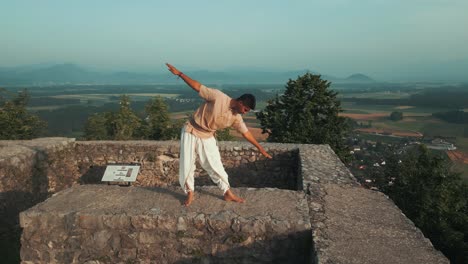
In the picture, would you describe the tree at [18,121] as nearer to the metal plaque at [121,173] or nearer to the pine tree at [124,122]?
the pine tree at [124,122]

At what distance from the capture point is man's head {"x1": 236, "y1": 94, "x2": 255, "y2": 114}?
3.68 metres

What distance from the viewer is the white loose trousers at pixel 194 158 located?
402 centimetres

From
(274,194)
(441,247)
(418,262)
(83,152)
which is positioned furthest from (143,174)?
(441,247)

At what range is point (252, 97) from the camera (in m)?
3.72

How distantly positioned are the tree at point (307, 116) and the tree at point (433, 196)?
2095mm

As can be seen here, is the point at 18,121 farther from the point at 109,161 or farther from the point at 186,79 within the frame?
the point at 186,79

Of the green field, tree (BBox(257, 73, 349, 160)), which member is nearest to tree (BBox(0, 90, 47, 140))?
tree (BBox(257, 73, 349, 160))

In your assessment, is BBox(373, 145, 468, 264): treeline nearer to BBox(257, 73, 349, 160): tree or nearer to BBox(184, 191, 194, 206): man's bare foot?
BBox(257, 73, 349, 160): tree

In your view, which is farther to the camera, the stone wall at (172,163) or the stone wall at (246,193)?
the stone wall at (172,163)

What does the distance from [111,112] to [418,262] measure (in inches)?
528

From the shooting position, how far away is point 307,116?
12.2 metres

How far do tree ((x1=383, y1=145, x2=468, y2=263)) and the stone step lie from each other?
17.7 feet

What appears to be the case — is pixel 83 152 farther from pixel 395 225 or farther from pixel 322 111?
pixel 322 111

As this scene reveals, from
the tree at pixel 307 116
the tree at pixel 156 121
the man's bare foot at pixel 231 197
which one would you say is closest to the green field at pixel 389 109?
the tree at pixel 307 116
